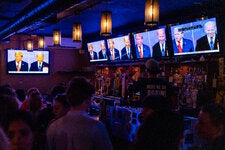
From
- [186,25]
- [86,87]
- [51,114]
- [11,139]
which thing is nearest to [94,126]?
[86,87]

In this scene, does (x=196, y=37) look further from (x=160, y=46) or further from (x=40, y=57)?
(x=40, y=57)

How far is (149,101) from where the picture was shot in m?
3.09

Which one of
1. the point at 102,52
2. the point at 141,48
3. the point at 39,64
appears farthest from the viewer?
the point at 39,64

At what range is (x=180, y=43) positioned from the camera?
22.3ft

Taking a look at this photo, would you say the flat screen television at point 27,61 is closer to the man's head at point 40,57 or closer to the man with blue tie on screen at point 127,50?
the man's head at point 40,57

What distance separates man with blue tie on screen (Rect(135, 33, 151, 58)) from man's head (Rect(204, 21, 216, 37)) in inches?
78.9

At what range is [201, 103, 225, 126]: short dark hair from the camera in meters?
2.88

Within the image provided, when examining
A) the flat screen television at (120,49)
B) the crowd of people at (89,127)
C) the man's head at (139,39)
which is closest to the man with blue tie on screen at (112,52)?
the flat screen television at (120,49)

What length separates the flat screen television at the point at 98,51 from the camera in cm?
992

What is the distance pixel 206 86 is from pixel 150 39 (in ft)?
5.77

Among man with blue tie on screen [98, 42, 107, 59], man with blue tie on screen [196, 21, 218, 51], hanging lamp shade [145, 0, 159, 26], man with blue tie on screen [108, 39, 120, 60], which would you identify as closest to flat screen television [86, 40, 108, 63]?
man with blue tie on screen [98, 42, 107, 59]

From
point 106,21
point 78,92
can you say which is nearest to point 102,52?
point 106,21

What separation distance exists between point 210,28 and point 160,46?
1595 millimetres

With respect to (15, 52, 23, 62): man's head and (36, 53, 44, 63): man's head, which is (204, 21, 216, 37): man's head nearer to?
(36, 53, 44, 63): man's head
